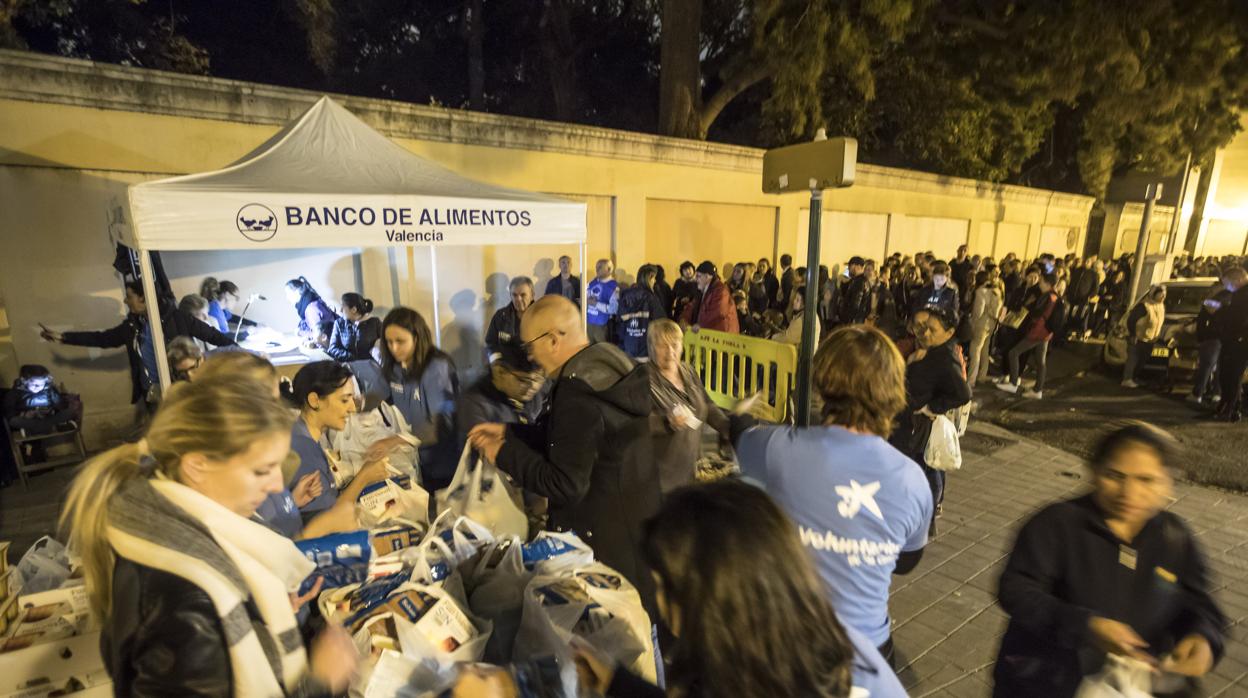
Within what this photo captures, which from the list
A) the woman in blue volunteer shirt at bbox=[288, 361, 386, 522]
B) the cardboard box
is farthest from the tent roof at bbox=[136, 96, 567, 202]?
the cardboard box

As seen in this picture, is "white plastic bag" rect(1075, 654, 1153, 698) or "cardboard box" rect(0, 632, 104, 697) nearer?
"white plastic bag" rect(1075, 654, 1153, 698)

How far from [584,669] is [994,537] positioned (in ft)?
13.2

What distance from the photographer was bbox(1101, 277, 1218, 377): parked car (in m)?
8.27

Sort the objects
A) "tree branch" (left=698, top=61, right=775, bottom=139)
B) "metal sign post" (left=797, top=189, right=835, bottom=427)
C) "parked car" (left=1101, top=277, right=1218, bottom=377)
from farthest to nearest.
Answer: "tree branch" (left=698, top=61, right=775, bottom=139) → "parked car" (left=1101, top=277, right=1218, bottom=377) → "metal sign post" (left=797, top=189, right=835, bottom=427)

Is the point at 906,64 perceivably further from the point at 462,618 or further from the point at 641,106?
the point at 462,618

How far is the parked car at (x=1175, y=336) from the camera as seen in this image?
325 inches

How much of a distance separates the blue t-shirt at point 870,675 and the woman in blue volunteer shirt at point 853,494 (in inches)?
18.4

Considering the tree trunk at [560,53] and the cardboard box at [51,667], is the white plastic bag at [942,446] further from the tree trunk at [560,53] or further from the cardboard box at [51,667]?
the tree trunk at [560,53]

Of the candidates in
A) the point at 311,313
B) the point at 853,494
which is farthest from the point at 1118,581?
the point at 311,313

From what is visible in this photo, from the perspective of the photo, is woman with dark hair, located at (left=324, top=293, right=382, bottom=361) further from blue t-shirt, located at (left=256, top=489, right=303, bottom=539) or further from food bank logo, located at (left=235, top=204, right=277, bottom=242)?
blue t-shirt, located at (left=256, top=489, right=303, bottom=539)

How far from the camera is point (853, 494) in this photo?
1725mm

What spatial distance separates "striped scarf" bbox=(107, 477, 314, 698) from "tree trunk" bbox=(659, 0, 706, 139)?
1186 centimetres

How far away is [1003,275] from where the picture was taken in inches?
500

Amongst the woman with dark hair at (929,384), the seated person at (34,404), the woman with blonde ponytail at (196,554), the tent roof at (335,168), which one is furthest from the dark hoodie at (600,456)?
the seated person at (34,404)
